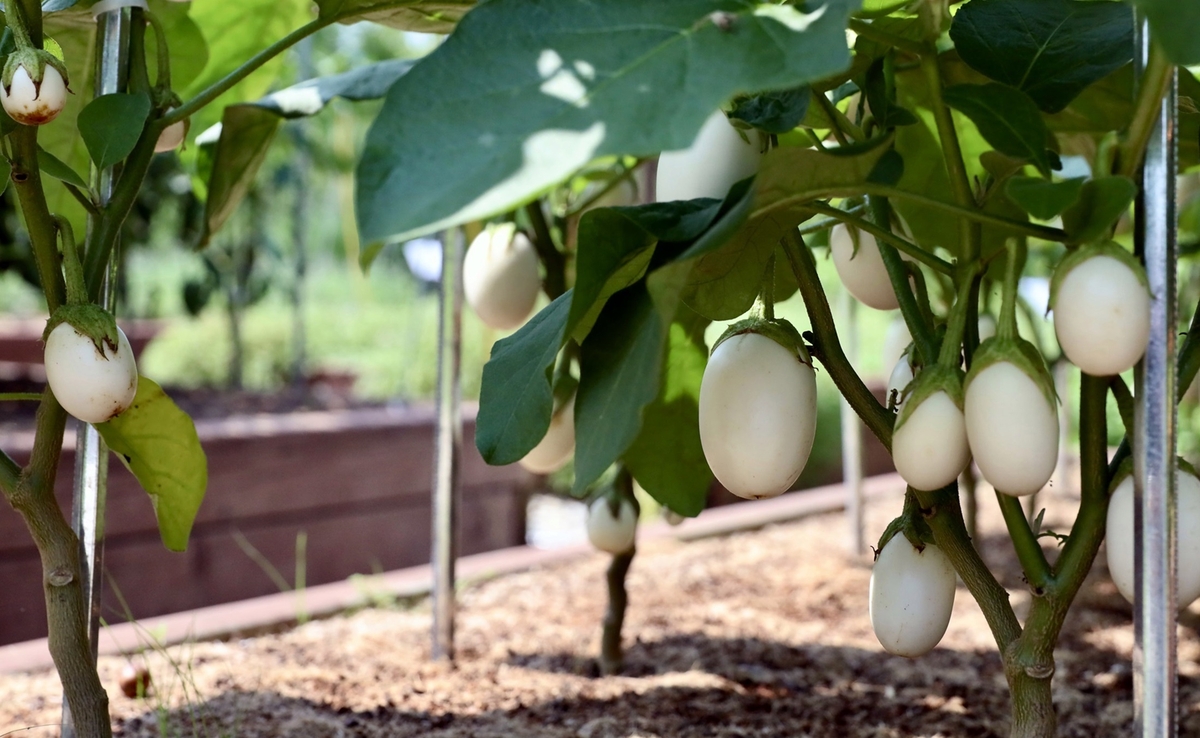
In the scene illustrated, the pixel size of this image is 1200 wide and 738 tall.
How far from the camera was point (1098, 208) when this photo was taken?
35cm

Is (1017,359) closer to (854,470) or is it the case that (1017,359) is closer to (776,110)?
(776,110)

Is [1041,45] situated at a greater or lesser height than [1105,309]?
greater

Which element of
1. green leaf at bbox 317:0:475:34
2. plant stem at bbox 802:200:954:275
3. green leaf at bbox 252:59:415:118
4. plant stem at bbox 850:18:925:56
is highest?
green leaf at bbox 317:0:475:34

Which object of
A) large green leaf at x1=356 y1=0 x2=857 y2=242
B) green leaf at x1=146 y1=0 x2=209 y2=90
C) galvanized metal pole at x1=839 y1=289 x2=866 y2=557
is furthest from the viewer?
galvanized metal pole at x1=839 y1=289 x2=866 y2=557

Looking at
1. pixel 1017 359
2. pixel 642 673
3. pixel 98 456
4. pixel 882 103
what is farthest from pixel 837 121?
pixel 642 673

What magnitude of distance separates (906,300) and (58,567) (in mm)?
374

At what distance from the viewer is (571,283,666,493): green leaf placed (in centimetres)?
33

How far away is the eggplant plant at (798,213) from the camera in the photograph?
309 millimetres

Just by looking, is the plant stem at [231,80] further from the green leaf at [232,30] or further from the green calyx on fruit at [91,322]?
the green leaf at [232,30]

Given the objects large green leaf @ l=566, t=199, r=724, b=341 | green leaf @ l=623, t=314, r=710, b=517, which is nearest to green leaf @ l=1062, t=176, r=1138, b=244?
large green leaf @ l=566, t=199, r=724, b=341

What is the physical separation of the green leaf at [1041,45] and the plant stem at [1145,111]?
0.17 ft

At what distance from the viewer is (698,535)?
1.33 metres

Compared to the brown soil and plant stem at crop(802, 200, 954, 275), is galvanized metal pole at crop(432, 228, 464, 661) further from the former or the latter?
plant stem at crop(802, 200, 954, 275)

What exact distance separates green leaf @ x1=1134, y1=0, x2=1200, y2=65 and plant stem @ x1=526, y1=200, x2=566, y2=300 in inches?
18.4
